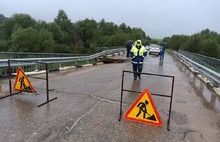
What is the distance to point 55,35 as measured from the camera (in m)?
74.8

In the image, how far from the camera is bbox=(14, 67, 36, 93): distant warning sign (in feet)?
22.7

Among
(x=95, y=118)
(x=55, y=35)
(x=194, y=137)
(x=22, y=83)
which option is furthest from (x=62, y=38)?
(x=194, y=137)

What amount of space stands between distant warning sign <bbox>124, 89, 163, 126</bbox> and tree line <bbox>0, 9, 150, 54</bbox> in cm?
5125

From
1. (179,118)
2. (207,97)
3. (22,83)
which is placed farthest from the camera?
(207,97)

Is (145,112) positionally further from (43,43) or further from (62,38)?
(62,38)

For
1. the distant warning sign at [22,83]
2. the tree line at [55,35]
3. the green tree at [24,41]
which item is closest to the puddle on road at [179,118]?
the distant warning sign at [22,83]

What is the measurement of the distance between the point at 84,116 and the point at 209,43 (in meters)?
62.5

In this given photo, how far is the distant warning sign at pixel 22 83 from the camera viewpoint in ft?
22.7

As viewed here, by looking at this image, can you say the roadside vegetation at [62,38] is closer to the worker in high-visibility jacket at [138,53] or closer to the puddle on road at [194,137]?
the worker in high-visibility jacket at [138,53]

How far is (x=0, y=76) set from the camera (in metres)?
9.96

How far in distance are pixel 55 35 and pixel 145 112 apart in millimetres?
73559

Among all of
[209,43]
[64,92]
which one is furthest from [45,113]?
[209,43]

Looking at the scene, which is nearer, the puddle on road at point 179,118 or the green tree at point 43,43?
the puddle on road at point 179,118

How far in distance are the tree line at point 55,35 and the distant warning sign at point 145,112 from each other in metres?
51.2
